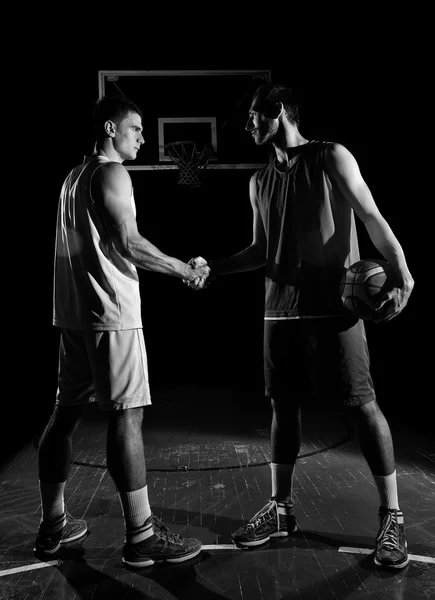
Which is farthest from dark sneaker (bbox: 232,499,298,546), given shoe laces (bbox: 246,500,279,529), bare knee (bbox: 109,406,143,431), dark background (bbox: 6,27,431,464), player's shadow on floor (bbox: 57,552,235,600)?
dark background (bbox: 6,27,431,464)

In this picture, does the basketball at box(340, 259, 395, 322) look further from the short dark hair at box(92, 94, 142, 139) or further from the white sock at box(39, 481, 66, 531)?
the white sock at box(39, 481, 66, 531)

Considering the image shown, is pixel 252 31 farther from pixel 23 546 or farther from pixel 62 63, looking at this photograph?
pixel 23 546

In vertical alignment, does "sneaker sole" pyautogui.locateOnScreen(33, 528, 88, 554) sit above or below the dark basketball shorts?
below

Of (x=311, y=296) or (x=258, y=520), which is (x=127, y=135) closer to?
(x=311, y=296)

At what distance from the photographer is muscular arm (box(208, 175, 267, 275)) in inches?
109

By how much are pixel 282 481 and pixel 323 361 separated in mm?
617

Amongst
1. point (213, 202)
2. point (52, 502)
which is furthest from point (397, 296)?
point (213, 202)

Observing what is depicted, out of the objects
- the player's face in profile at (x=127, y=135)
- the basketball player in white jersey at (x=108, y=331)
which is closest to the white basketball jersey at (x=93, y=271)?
the basketball player in white jersey at (x=108, y=331)

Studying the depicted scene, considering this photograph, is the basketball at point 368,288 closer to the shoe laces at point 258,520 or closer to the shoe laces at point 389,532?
the shoe laces at point 389,532

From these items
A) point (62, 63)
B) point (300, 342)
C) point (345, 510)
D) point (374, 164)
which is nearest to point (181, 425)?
point (345, 510)

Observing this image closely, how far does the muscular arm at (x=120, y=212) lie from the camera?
224cm

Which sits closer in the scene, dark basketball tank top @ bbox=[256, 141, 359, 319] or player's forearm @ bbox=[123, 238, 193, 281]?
player's forearm @ bbox=[123, 238, 193, 281]

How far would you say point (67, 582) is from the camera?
7.04ft

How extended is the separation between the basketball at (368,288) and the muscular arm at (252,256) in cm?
60
